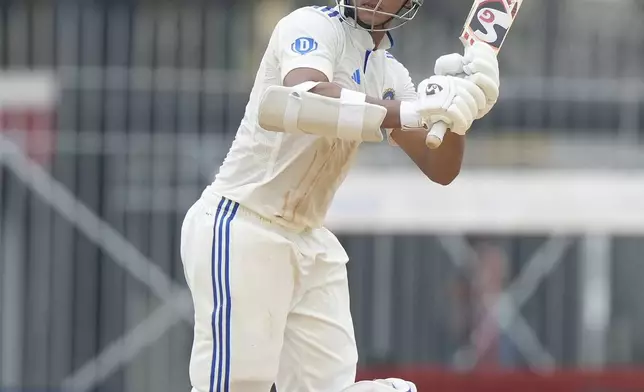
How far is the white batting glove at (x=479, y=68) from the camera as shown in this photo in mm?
5051

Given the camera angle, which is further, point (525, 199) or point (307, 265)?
point (525, 199)

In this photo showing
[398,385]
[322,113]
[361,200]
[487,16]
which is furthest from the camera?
[361,200]

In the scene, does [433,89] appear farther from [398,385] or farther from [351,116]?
[398,385]

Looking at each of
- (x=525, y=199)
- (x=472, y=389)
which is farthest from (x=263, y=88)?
(x=525, y=199)

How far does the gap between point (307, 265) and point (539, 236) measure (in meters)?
6.11

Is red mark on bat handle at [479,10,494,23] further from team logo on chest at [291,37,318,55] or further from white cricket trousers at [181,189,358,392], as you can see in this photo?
white cricket trousers at [181,189,358,392]

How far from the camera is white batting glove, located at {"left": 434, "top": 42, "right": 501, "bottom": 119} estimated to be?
5.05 m

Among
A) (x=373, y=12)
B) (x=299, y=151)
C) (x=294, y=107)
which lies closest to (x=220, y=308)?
(x=299, y=151)

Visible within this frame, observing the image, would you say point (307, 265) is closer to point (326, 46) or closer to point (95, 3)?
point (326, 46)

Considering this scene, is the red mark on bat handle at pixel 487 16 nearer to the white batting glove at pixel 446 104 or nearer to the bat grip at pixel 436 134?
the white batting glove at pixel 446 104

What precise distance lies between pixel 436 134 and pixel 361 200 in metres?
6.41

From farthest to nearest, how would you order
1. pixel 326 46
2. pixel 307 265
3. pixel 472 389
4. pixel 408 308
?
1. pixel 408 308
2. pixel 472 389
3. pixel 307 265
4. pixel 326 46

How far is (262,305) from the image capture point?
17.9 ft

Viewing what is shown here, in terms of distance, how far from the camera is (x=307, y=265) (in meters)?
5.63
